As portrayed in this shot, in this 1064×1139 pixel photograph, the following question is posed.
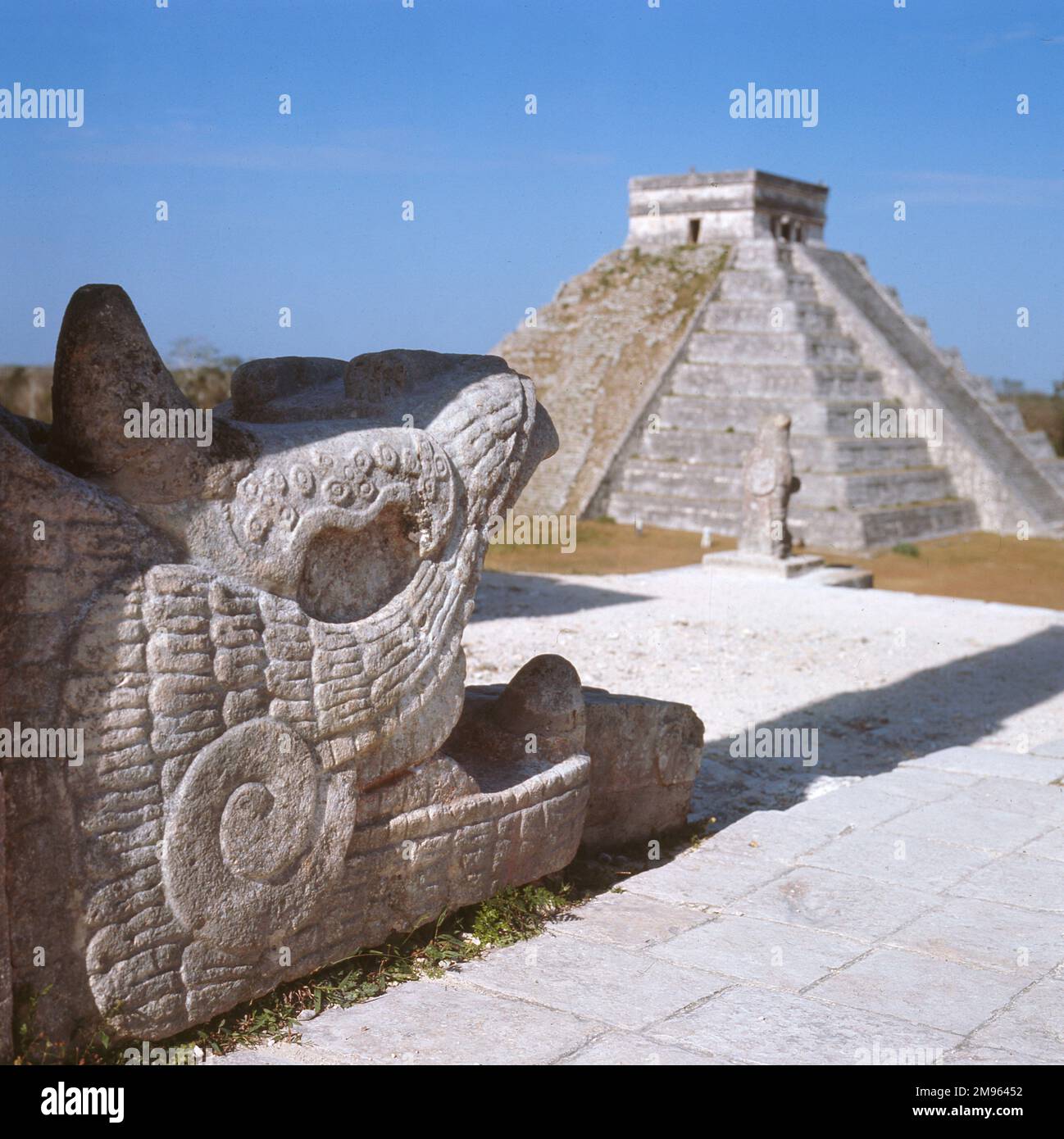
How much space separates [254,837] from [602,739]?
1869 millimetres

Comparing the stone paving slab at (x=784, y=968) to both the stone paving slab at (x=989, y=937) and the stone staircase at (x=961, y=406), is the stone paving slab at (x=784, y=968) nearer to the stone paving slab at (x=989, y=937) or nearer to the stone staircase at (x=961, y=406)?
the stone paving slab at (x=989, y=937)

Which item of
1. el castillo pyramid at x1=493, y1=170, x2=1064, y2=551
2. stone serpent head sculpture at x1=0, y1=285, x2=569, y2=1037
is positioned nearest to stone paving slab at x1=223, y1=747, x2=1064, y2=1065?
stone serpent head sculpture at x1=0, y1=285, x2=569, y2=1037

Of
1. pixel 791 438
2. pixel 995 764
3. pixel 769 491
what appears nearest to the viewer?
pixel 995 764

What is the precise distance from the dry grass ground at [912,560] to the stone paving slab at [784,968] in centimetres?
1056

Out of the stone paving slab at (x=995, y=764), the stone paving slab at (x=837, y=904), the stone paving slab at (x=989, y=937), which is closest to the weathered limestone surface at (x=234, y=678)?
the stone paving slab at (x=837, y=904)

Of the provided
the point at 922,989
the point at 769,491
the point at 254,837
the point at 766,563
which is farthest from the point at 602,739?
the point at 769,491

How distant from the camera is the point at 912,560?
20.2 m

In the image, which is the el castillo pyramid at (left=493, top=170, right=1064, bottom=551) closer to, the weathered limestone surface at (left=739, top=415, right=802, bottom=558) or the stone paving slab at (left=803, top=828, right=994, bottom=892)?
the weathered limestone surface at (left=739, top=415, right=802, bottom=558)

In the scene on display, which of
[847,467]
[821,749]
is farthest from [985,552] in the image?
[821,749]

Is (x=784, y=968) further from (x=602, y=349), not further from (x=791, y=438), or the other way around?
(x=602, y=349)

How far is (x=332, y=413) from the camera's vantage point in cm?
425
